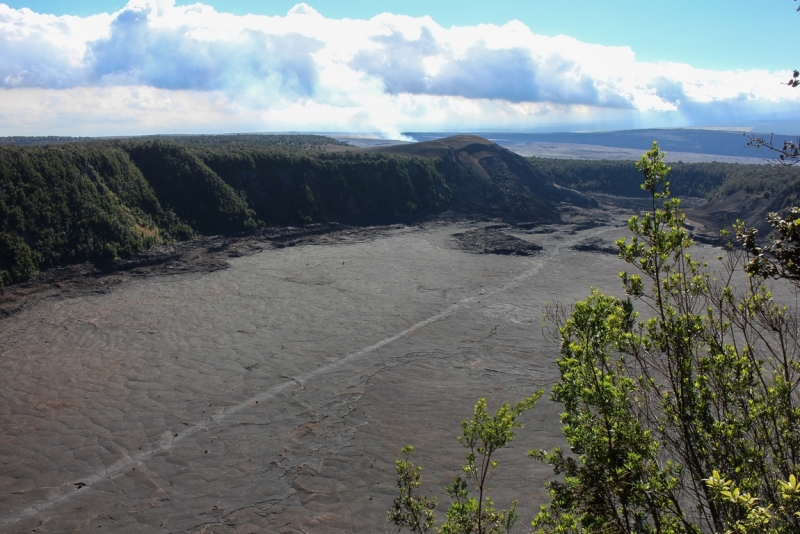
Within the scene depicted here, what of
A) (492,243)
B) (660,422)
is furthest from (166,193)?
(660,422)

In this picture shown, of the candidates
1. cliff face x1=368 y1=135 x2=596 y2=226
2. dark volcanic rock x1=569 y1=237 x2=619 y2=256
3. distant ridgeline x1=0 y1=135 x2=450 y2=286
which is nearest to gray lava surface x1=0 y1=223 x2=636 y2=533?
distant ridgeline x1=0 y1=135 x2=450 y2=286

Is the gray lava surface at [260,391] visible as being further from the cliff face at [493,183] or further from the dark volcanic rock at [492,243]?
the cliff face at [493,183]

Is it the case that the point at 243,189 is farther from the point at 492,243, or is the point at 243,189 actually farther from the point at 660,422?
the point at 660,422

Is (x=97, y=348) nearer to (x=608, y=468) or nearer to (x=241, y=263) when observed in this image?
(x=241, y=263)

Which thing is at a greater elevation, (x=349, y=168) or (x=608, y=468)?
(x=349, y=168)

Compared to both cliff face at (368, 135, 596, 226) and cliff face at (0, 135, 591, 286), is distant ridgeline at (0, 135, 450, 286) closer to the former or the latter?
cliff face at (0, 135, 591, 286)

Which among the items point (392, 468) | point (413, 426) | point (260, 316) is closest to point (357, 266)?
point (260, 316)

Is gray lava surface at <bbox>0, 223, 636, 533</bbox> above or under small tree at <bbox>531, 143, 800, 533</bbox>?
under
